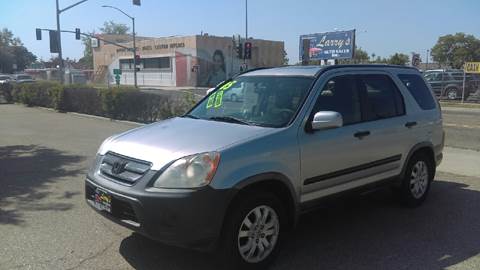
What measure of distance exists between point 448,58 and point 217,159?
335ft

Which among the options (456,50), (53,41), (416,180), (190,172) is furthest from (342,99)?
(456,50)

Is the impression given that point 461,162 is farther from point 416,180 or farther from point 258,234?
point 258,234

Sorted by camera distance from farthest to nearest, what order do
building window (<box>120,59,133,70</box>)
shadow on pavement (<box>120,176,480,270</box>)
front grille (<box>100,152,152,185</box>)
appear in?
building window (<box>120,59,133,70</box>), shadow on pavement (<box>120,176,480,270</box>), front grille (<box>100,152,152,185</box>)

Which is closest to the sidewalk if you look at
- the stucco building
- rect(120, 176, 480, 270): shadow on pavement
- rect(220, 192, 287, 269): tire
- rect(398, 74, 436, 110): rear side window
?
rect(120, 176, 480, 270): shadow on pavement

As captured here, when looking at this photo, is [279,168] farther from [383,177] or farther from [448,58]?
[448,58]

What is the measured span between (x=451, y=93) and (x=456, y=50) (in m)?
71.7

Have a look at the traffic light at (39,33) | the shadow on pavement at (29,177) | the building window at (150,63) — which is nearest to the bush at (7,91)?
the traffic light at (39,33)

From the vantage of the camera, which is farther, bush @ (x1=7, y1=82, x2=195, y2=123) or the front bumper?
bush @ (x1=7, y1=82, x2=195, y2=123)

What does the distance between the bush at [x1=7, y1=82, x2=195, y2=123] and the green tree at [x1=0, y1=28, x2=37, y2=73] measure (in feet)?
313

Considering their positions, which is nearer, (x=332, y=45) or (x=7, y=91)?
(x=7, y=91)

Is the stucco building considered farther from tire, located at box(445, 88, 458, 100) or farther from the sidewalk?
the sidewalk

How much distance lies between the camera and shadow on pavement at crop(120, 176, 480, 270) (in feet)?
14.9

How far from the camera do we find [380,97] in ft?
19.0

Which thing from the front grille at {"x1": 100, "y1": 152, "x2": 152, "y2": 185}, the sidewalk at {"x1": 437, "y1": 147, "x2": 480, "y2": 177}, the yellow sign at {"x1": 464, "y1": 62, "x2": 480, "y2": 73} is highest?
the yellow sign at {"x1": 464, "y1": 62, "x2": 480, "y2": 73}
